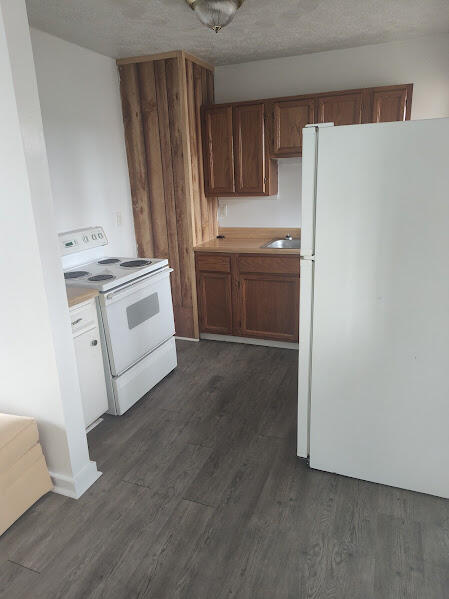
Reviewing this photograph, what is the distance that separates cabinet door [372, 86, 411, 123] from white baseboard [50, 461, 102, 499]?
306cm

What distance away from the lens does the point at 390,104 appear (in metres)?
3.21

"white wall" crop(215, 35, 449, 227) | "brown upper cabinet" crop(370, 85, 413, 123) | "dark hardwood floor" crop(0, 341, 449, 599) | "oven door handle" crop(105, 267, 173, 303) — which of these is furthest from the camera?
"white wall" crop(215, 35, 449, 227)

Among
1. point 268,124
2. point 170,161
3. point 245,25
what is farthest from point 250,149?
point 245,25

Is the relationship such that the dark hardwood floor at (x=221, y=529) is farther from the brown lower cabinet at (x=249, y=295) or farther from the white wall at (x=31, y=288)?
the brown lower cabinet at (x=249, y=295)

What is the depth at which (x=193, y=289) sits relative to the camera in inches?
148

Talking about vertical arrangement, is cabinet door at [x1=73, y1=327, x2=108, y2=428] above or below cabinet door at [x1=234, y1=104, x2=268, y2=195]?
below

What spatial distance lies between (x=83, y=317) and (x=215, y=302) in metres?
1.53

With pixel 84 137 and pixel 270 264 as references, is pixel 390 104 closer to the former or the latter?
pixel 270 264

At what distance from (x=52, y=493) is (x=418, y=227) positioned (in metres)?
2.03

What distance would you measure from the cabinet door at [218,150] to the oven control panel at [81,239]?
1068 mm

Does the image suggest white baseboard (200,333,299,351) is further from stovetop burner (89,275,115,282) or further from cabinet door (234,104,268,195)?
stovetop burner (89,275,115,282)

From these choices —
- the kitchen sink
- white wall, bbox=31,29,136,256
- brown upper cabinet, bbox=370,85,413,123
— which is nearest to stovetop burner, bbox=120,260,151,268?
white wall, bbox=31,29,136,256

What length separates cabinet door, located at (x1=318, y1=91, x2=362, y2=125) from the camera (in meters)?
3.25

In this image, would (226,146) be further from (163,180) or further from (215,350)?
(215,350)
